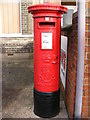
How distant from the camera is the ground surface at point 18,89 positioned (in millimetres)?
3510

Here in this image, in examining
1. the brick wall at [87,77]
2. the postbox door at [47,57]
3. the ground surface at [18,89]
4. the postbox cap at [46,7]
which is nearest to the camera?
the brick wall at [87,77]

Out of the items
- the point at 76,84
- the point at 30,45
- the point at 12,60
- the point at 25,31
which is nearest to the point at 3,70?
the point at 12,60

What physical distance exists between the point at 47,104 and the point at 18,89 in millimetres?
1873

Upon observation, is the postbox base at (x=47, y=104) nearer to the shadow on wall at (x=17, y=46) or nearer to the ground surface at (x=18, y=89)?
the ground surface at (x=18, y=89)

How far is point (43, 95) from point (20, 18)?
22.9 feet

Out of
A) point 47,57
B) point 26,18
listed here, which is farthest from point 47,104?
point 26,18

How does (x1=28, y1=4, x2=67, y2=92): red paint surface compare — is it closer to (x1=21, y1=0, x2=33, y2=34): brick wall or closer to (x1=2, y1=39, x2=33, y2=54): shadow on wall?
(x1=2, y1=39, x2=33, y2=54): shadow on wall

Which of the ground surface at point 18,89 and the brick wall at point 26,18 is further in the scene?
the brick wall at point 26,18

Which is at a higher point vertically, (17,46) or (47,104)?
(17,46)

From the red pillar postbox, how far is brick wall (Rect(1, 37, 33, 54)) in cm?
603

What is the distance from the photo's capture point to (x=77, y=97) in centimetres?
247

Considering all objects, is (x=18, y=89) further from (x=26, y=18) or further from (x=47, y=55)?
(x=26, y=18)

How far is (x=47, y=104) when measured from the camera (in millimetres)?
3225

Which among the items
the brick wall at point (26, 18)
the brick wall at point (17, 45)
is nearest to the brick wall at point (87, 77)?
the brick wall at point (17, 45)
